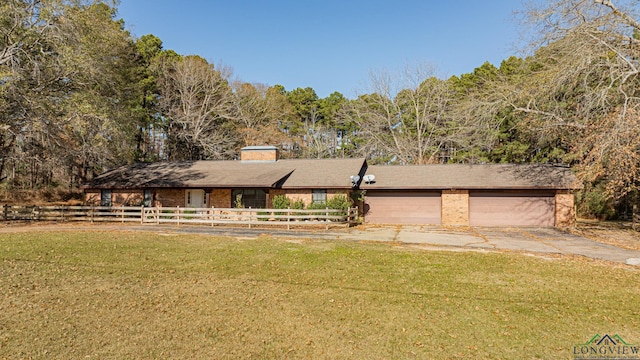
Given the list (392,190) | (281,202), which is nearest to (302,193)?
(281,202)

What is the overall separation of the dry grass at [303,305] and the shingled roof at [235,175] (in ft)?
35.8

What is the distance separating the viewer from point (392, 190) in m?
22.5

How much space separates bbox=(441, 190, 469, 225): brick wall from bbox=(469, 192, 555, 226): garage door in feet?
1.16

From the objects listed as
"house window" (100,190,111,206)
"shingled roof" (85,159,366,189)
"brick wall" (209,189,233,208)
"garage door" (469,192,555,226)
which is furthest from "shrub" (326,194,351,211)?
"house window" (100,190,111,206)

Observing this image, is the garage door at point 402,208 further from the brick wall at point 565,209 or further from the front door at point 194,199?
the front door at point 194,199

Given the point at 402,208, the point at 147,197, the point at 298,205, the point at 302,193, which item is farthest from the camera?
the point at 147,197

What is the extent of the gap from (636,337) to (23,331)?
9.23 metres

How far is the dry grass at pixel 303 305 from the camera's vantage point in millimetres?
4988

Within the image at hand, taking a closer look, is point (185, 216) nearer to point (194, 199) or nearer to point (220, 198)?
point (220, 198)

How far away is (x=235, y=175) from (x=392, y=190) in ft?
33.4

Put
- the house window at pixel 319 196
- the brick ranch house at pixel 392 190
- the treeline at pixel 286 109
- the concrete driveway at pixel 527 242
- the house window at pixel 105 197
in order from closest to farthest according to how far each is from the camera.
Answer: the concrete driveway at pixel 527 242 → the treeline at pixel 286 109 → the brick ranch house at pixel 392 190 → the house window at pixel 319 196 → the house window at pixel 105 197

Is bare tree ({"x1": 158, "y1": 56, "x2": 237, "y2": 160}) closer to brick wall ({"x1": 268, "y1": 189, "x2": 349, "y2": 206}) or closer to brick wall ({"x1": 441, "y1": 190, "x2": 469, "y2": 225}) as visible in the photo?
brick wall ({"x1": 268, "y1": 189, "x2": 349, "y2": 206})

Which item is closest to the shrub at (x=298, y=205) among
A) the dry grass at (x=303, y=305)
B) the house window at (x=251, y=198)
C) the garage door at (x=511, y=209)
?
the house window at (x=251, y=198)

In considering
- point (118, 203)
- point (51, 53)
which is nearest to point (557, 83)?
point (51, 53)
